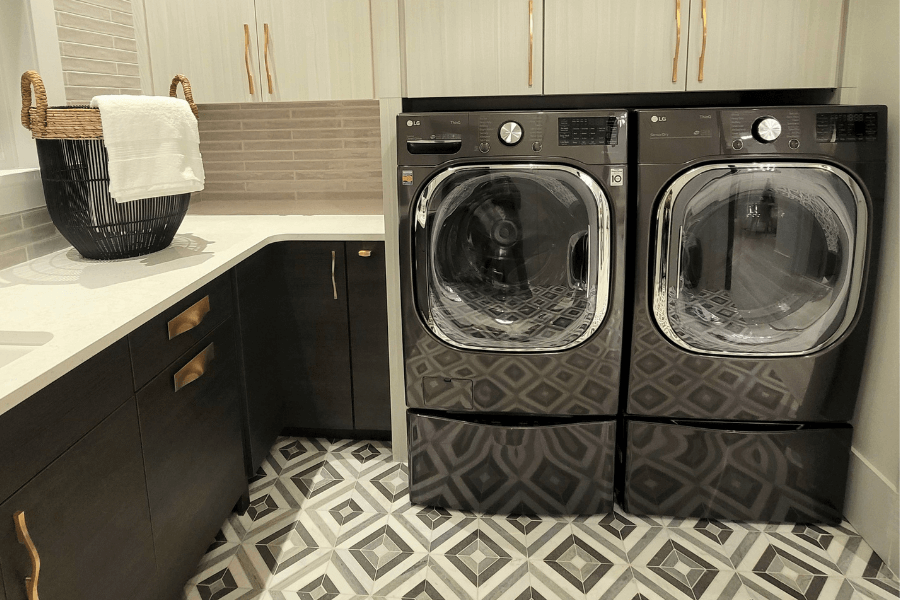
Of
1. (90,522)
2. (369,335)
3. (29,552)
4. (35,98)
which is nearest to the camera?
(29,552)

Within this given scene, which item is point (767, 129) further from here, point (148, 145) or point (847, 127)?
point (148, 145)

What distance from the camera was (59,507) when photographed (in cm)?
111

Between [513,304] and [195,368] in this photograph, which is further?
[513,304]

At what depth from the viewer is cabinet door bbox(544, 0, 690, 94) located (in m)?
1.90

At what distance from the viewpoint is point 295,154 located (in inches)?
108

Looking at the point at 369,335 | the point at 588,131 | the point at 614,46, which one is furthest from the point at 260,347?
the point at 614,46

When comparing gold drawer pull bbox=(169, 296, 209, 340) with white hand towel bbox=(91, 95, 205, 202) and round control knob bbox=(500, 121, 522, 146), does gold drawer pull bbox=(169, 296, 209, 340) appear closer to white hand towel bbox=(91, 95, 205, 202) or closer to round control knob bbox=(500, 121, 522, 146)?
white hand towel bbox=(91, 95, 205, 202)

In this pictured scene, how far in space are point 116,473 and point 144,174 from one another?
0.75 metres

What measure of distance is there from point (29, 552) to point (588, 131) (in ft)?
4.92

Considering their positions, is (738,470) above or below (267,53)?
below

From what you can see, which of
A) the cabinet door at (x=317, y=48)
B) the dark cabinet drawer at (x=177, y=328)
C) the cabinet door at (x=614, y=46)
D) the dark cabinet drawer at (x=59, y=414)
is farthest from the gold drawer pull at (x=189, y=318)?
the cabinet door at (x=614, y=46)

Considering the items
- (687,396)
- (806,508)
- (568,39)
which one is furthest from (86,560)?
(806,508)

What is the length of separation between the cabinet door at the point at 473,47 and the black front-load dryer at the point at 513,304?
23 cm

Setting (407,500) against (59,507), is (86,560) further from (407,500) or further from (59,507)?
(407,500)
